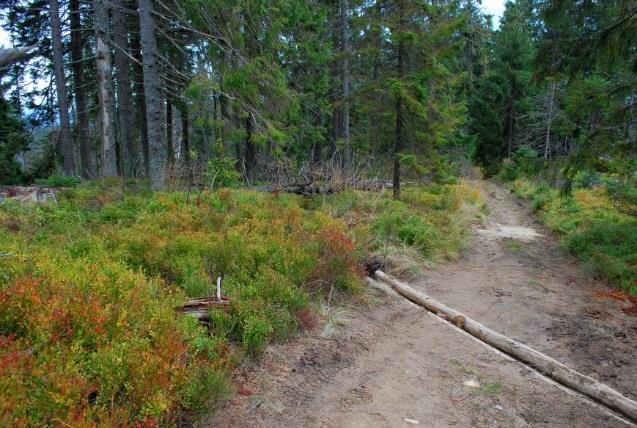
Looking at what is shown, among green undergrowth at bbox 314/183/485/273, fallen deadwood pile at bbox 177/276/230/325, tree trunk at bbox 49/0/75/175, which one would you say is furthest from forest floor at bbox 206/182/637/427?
tree trunk at bbox 49/0/75/175

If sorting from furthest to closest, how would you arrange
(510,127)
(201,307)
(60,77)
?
(510,127) < (60,77) < (201,307)

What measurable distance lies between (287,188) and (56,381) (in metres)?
10.4

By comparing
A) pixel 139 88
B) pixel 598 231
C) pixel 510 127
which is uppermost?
pixel 139 88

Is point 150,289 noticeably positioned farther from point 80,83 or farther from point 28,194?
point 80,83

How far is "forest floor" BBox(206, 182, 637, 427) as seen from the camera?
369cm

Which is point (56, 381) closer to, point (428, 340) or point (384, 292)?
point (428, 340)

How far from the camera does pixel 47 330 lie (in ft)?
9.55

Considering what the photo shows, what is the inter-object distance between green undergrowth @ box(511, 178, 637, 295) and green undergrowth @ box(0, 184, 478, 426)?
121 inches

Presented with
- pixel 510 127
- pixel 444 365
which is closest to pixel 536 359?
pixel 444 365

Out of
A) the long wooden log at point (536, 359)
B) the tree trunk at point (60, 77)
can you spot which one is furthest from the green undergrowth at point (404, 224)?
the tree trunk at point (60, 77)

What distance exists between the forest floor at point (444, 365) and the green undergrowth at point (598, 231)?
498mm

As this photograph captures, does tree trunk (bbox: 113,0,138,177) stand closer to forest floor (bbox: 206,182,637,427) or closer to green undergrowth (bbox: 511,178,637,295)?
forest floor (bbox: 206,182,637,427)

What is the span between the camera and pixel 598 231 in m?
10.0

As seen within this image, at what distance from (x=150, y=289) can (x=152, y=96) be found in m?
7.46
